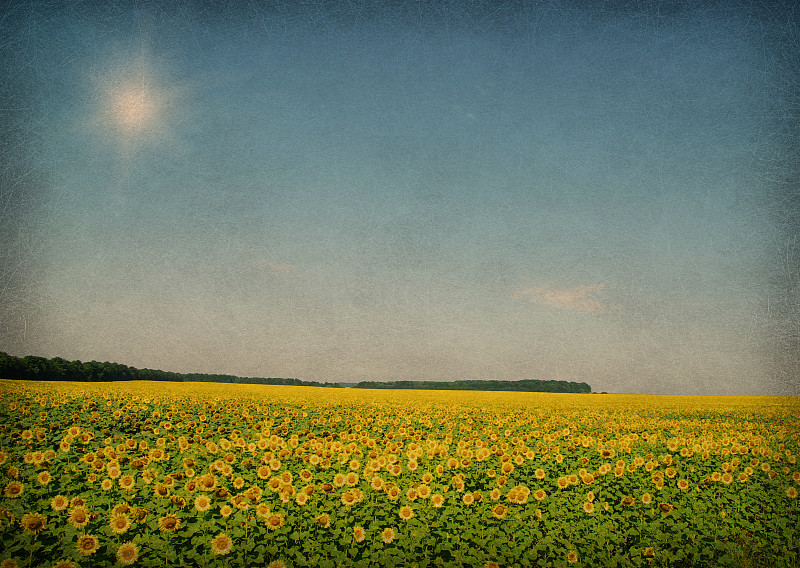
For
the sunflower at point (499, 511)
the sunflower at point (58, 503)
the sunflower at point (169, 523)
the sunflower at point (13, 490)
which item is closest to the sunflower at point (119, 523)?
the sunflower at point (169, 523)

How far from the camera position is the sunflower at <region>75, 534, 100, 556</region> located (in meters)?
4.70

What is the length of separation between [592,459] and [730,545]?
2.88 meters

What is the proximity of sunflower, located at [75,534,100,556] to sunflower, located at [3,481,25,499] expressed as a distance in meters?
1.82

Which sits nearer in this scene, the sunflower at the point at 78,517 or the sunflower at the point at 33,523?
the sunflower at the point at 33,523

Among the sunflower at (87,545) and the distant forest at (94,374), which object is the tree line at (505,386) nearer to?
the distant forest at (94,374)

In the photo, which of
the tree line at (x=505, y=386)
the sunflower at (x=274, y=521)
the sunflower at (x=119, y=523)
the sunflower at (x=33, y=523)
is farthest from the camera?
the tree line at (x=505, y=386)

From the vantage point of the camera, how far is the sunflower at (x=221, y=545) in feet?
16.5

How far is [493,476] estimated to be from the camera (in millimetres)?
7547

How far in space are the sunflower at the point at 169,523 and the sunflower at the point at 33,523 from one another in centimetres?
128

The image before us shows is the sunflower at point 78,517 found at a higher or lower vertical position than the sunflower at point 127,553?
higher

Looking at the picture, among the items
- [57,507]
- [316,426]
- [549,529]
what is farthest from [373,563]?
[316,426]

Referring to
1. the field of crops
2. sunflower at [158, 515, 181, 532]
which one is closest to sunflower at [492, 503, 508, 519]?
the field of crops

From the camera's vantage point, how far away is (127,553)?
15.5ft

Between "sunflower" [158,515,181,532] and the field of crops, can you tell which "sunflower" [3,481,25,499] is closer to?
the field of crops
